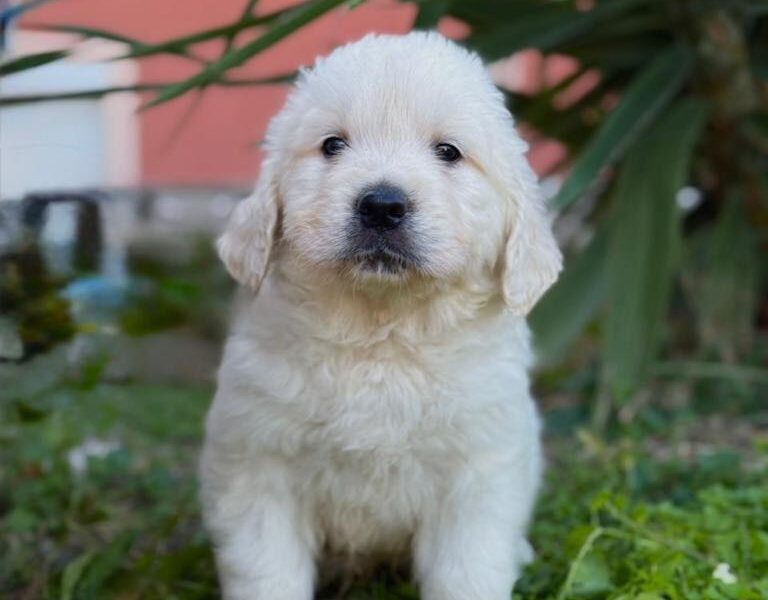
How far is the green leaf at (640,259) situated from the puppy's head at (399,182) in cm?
135

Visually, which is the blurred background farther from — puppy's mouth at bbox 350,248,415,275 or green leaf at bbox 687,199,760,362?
puppy's mouth at bbox 350,248,415,275

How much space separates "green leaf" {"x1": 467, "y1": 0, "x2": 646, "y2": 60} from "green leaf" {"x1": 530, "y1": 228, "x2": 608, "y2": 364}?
29.7 inches

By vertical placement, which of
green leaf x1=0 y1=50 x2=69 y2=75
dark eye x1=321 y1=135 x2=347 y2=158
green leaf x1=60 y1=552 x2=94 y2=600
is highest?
green leaf x1=0 y1=50 x2=69 y2=75

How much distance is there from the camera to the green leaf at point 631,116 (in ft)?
12.1

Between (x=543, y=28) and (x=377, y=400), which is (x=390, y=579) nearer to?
(x=377, y=400)

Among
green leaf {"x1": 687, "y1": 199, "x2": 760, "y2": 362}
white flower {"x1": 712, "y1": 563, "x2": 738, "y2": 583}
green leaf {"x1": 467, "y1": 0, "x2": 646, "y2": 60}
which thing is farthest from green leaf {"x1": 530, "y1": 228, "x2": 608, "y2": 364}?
white flower {"x1": 712, "y1": 563, "x2": 738, "y2": 583}

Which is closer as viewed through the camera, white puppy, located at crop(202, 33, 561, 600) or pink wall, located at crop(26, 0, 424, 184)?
white puppy, located at crop(202, 33, 561, 600)

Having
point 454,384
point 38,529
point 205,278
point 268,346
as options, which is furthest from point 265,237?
point 205,278

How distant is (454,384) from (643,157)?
1828 millimetres

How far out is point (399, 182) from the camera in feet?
8.21

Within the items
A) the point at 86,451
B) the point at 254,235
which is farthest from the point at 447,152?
the point at 86,451

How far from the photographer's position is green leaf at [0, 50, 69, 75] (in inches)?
114

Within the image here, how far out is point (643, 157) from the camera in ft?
13.9

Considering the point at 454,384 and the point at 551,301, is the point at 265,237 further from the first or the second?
the point at 551,301
